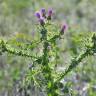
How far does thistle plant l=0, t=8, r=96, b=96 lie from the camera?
138 inches

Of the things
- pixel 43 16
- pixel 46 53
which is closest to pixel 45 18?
pixel 43 16

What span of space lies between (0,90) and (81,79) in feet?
2.57

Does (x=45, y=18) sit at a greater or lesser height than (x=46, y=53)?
greater

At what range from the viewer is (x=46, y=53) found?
364 centimetres

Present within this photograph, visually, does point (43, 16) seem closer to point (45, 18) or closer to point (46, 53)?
point (45, 18)

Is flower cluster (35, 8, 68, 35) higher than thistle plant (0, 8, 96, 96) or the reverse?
higher

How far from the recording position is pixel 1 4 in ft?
26.6

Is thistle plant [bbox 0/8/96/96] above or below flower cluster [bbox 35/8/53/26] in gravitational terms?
below

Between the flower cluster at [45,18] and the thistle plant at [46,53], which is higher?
the flower cluster at [45,18]

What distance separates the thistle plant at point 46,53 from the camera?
3.52m

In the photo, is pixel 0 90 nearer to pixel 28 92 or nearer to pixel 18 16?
pixel 28 92

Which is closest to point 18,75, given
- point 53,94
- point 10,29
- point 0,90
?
point 0,90

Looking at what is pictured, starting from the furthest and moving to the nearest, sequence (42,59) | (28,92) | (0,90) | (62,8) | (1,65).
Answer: (62,8), (1,65), (0,90), (28,92), (42,59)

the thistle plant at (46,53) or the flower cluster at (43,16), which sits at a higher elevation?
the flower cluster at (43,16)
